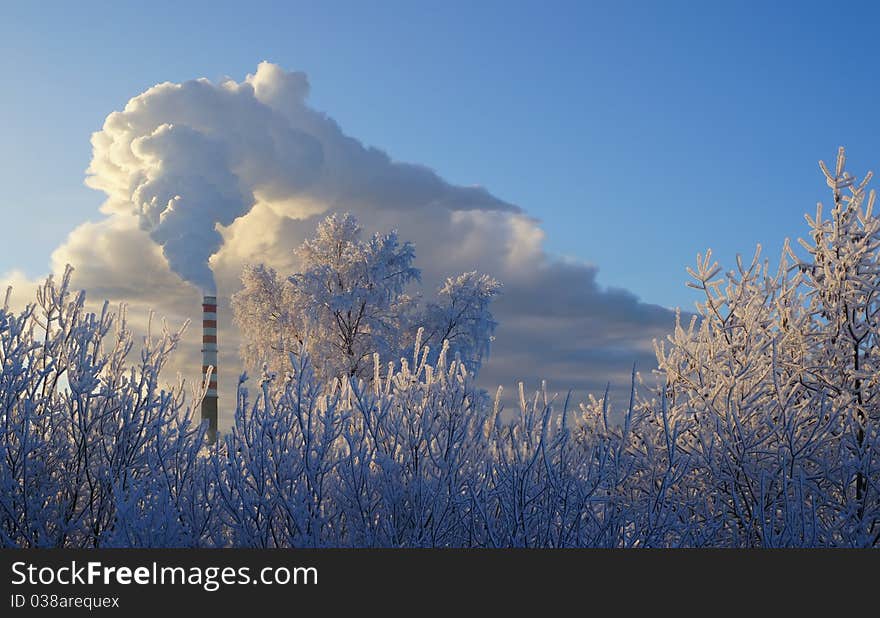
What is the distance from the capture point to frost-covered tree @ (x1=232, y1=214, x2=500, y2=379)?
86.1 feet

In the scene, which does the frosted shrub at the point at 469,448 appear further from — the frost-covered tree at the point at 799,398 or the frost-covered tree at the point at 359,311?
the frost-covered tree at the point at 359,311

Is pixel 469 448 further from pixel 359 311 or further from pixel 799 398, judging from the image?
pixel 359 311

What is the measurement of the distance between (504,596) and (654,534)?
1908 millimetres

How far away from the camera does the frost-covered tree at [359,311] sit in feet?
86.1

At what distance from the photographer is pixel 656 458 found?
9.35 meters

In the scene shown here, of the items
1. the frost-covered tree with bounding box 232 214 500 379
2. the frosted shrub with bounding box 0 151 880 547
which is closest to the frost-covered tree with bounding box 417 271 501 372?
the frost-covered tree with bounding box 232 214 500 379

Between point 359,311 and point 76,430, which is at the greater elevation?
point 359,311

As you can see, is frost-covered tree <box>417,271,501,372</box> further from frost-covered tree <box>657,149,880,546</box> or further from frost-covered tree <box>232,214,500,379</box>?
frost-covered tree <box>657,149,880,546</box>

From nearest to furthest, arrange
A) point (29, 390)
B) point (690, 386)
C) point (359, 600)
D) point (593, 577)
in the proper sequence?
1. point (359, 600)
2. point (593, 577)
3. point (29, 390)
4. point (690, 386)

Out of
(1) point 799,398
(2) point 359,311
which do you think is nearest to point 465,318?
(2) point 359,311

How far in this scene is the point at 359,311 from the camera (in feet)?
87.7

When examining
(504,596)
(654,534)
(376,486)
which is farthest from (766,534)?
(376,486)

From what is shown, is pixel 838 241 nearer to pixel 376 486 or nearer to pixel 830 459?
pixel 830 459

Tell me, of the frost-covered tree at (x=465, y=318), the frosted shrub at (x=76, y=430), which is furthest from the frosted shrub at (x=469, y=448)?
the frost-covered tree at (x=465, y=318)
